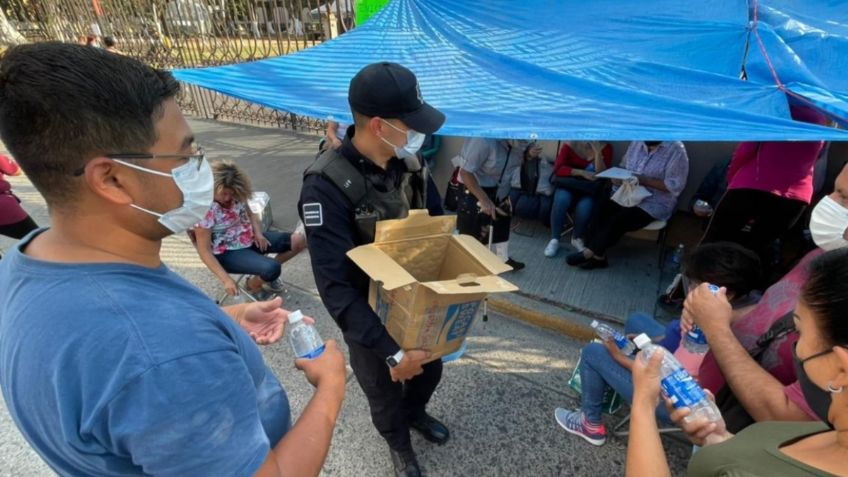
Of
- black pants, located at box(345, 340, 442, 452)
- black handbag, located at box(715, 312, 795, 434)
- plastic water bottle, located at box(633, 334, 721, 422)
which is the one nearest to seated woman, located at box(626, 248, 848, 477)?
plastic water bottle, located at box(633, 334, 721, 422)

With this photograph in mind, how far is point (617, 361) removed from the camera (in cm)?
214

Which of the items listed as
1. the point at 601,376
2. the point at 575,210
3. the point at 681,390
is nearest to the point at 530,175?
the point at 575,210

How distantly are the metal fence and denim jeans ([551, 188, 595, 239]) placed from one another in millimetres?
4295

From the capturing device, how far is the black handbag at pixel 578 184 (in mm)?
4258

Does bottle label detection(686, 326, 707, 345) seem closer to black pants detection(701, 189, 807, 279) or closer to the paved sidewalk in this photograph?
the paved sidewalk

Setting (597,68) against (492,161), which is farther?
(492,161)

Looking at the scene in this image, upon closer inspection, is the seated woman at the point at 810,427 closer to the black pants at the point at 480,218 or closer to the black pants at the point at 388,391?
the black pants at the point at 388,391

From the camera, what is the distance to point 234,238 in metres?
3.45

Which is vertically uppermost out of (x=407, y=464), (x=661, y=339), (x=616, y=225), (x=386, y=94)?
(x=386, y=94)

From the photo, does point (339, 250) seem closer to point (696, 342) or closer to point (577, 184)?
point (696, 342)

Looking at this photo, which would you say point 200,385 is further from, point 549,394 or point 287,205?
point 287,205

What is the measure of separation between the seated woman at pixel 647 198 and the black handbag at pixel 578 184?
0.68 ft

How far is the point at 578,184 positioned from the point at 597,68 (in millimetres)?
1718

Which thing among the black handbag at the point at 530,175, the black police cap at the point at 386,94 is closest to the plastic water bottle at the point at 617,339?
the black police cap at the point at 386,94
